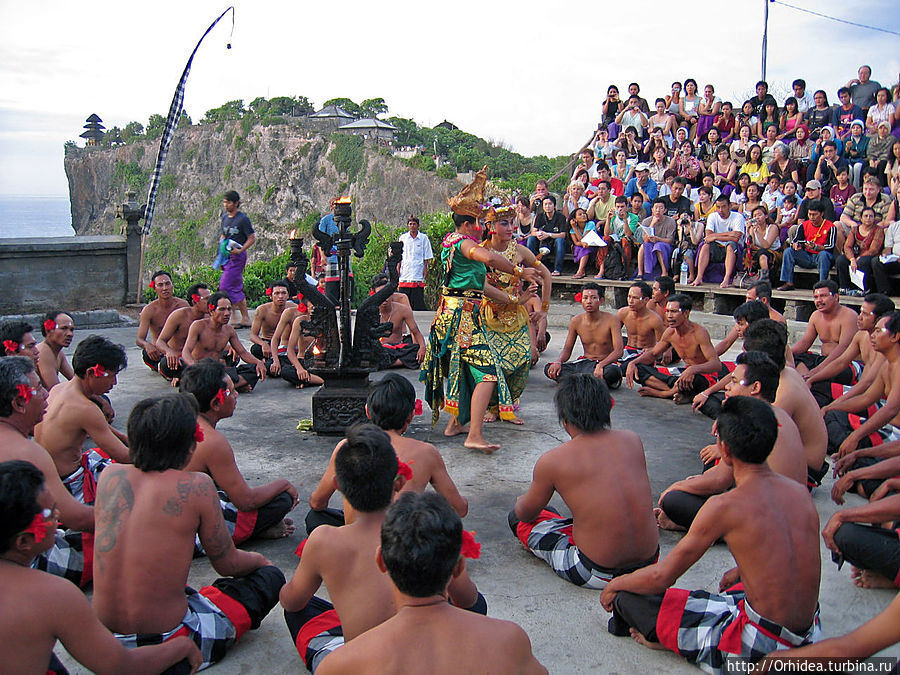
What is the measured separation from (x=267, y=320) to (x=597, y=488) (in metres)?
5.55

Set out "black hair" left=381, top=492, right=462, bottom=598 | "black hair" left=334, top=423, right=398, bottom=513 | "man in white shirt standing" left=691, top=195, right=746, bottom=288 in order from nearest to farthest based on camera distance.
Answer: "black hair" left=381, top=492, right=462, bottom=598, "black hair" left=334, top=423, right=398, bottom=513, "man in white shirt standing" left=691, top=195, right=746, bottom=288

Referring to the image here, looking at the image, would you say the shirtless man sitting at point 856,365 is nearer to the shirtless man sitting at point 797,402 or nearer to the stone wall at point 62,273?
the shirtless man sitting at point 797,402

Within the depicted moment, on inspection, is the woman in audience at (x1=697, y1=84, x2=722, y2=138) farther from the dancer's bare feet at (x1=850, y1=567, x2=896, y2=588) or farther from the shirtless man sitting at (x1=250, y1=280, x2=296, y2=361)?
the dancer's bare feet at (x1=850, y1=567, x2=896, y2=588)

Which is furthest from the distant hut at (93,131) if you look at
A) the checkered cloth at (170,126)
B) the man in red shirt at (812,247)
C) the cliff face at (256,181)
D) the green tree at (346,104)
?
the man in red shirt at (812,247)

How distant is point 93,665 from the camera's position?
2.31 m

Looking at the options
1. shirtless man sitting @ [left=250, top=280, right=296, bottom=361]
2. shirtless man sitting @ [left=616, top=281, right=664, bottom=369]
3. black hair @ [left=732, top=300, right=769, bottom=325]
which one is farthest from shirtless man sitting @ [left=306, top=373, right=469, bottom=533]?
shirtless man sitting @ [left=250, top=280, right=296, bottom=361]

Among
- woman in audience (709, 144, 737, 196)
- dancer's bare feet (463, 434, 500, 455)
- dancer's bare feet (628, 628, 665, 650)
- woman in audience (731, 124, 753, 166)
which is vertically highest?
woman in audience (731, 124, 753, 166)

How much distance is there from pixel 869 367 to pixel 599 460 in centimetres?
321

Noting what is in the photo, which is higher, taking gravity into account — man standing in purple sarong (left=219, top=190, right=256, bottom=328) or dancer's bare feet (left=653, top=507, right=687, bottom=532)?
man standing in purple sarong (left=219, top=190, right=256, bottom=328)

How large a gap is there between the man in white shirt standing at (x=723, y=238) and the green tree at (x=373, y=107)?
48333 mm

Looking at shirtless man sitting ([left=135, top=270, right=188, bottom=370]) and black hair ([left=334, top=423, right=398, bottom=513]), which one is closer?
black hair ([left=334, top=423, right=398, bottom=513])

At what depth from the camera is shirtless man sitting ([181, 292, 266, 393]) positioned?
7293mm

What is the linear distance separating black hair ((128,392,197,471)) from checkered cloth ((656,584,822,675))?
1965mm

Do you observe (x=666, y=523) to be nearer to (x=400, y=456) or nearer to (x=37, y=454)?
(x=400, y=456)
